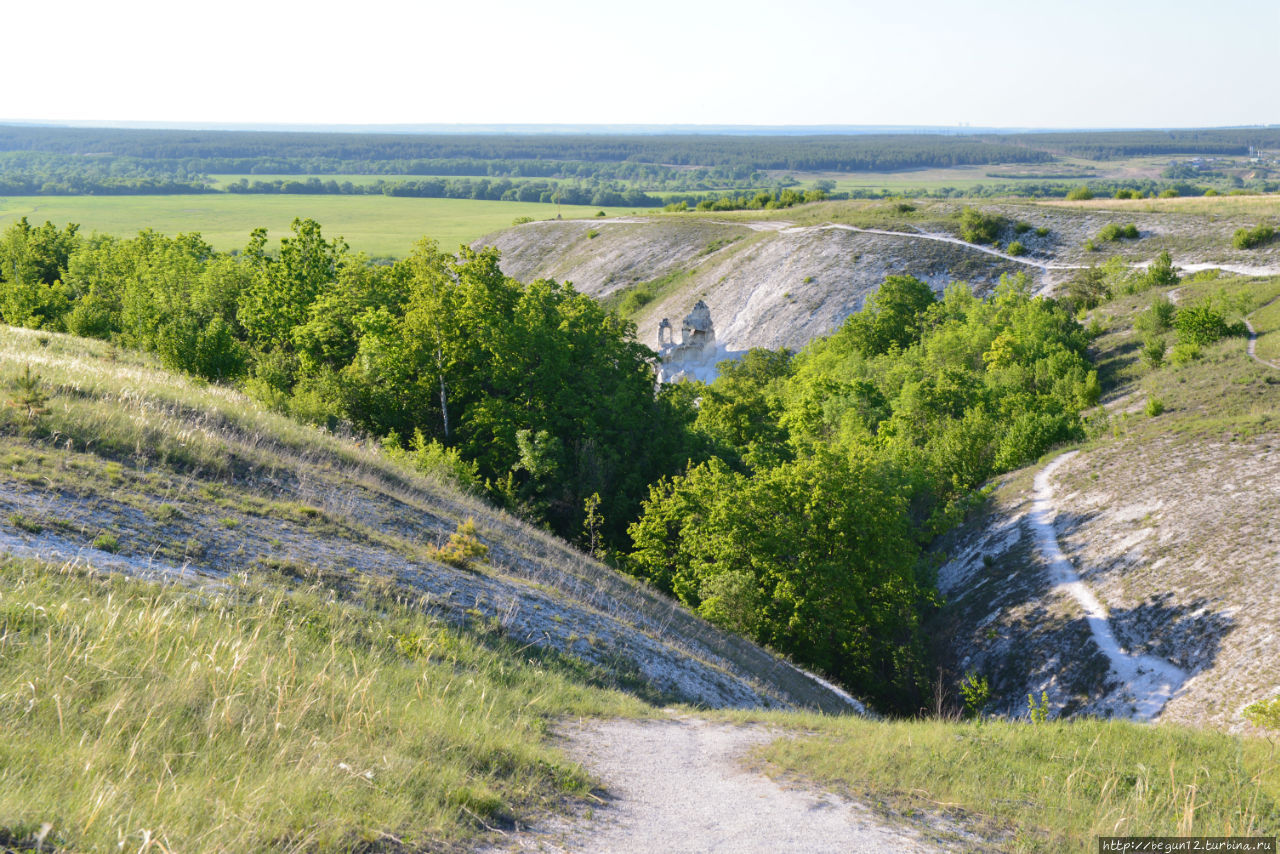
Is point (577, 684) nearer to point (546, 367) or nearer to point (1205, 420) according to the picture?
point (546, 367)

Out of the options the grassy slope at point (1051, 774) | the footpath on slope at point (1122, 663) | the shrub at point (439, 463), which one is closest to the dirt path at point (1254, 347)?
the footpath on slope at point (1122, 663)

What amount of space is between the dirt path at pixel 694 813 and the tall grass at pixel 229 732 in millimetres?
473

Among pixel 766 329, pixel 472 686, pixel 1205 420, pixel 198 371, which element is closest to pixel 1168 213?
pixel 766 329

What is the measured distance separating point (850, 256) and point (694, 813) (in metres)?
76.7

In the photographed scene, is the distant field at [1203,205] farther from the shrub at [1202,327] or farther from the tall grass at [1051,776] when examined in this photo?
the tall grass at [1051,776]

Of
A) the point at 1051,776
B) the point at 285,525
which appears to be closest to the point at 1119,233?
the point at 1051,776

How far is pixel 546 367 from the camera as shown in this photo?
30.0 metres

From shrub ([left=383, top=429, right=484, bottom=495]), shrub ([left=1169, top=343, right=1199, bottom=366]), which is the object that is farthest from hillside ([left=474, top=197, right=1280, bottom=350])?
shrub ([left=383, top=429, right=484, bottom=495])

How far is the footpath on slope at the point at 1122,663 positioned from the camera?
65.2 feet

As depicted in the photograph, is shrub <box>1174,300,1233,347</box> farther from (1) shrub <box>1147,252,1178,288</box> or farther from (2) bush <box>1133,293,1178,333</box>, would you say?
(1) shrub <box>1147,252,1178,288</box>

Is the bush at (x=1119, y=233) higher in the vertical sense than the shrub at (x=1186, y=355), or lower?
higher

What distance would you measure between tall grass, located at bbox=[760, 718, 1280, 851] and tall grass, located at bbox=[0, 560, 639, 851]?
10.1 ft

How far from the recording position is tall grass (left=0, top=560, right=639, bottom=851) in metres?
5.00

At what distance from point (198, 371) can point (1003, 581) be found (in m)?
28.7
